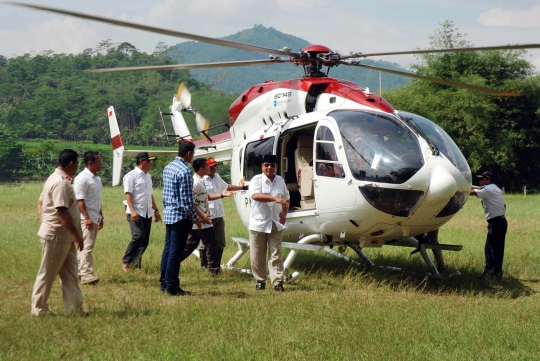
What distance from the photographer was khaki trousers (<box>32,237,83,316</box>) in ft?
21.3

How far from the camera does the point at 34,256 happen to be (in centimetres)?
1095

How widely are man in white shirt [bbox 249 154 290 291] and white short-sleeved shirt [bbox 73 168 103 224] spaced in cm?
216

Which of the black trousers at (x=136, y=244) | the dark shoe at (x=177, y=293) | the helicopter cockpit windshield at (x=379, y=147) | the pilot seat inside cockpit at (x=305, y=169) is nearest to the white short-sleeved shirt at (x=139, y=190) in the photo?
the black trousers at (x=136, y=244)

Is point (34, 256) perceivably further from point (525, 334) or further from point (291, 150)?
point (525, 334)

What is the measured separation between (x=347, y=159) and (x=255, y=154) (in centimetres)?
213

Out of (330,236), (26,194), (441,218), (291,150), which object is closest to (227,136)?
(291,150)

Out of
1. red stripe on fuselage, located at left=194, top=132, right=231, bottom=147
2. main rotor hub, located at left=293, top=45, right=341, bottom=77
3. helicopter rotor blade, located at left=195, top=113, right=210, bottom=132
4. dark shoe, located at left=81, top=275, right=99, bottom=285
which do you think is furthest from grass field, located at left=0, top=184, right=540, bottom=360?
helicopter rotor blade, located at left=195, top=113, right=210, bottom=132

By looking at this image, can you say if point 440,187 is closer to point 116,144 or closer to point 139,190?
point 139,190

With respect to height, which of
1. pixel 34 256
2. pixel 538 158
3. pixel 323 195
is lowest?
pixel 538 158

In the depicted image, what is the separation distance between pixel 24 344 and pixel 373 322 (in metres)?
3.17

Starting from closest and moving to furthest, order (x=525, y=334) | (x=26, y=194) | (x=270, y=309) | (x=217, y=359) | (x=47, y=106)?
(x=217, y=359) < (x=525, y=334) < (x=270, y=309) < (x=26, y=194) < (x=47, y=106)

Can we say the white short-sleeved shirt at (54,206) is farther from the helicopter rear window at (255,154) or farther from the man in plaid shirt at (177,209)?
the helicopter rear window at (255,154)

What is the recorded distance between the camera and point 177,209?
7816mm

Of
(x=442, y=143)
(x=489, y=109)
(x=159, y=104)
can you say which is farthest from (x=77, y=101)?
(x=442, y=143)
